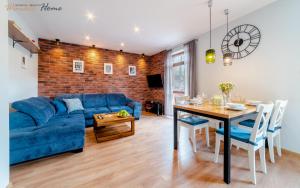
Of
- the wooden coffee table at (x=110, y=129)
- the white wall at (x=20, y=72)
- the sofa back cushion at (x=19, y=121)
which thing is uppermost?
the white wall at (x=20, y=72)

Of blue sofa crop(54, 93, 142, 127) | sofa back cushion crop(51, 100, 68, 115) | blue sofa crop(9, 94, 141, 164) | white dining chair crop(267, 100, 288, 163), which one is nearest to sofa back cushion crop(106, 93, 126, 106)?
blue sofa crop(54, 93, 142, 127)

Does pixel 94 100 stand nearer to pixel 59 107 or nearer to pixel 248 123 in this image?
pixel 59 107

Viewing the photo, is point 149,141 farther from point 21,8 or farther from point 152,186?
point 21,8

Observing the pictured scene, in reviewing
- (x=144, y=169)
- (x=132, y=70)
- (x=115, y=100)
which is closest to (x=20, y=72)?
(x=115, y=100)

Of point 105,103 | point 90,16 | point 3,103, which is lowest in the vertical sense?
point 105,103

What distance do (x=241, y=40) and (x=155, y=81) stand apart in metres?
3.42

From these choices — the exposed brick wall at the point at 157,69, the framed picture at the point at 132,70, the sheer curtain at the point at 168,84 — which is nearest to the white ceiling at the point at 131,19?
the sheer curtain at the point at 168,84

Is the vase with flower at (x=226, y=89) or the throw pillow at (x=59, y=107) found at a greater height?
the vase with flower at (x=226, y=89)

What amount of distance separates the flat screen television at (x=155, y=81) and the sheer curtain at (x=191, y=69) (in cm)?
152

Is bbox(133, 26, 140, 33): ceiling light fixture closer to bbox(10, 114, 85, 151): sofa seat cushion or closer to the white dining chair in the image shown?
bbox(10, 114, 85, 151): sofa seat cushion

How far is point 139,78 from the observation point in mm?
6195

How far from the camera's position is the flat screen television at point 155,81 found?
18.6 ft

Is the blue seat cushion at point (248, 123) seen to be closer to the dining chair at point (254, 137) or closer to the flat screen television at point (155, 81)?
the dining chair at point (254, 137)

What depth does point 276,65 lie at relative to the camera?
250 cm
